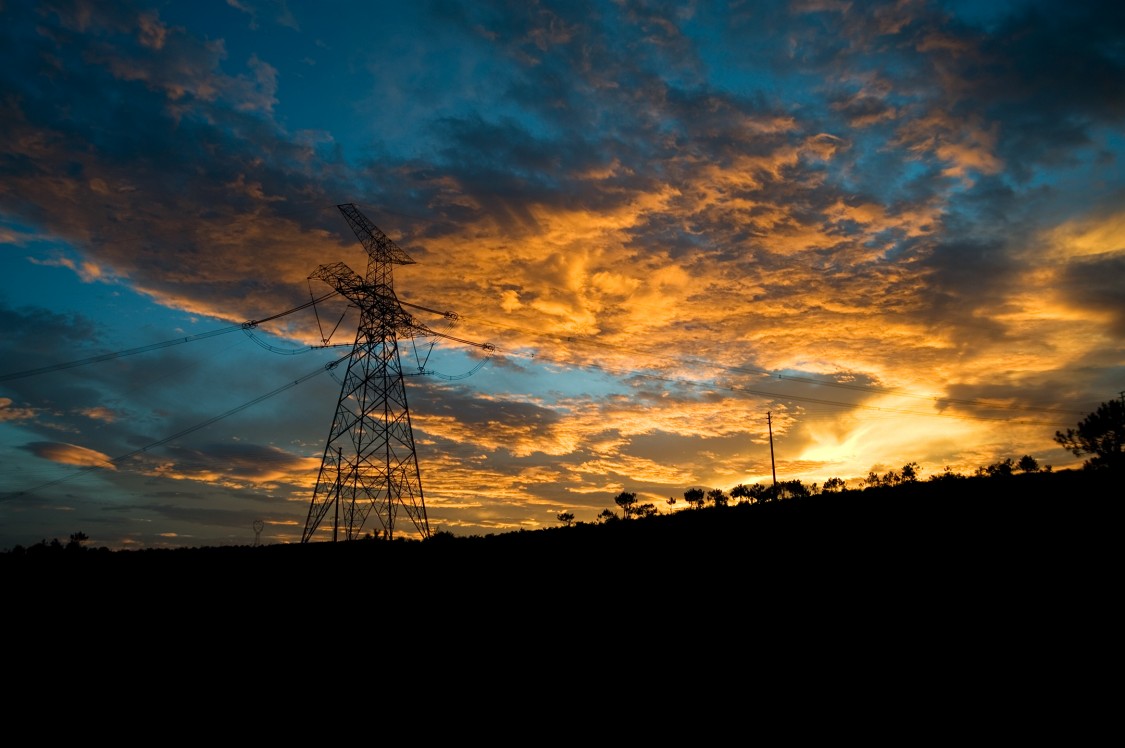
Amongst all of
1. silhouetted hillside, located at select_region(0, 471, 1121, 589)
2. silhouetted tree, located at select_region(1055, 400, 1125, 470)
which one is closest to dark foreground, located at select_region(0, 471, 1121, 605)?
silhouetted hillside, located at select_region(0, 471, 1121, 589)

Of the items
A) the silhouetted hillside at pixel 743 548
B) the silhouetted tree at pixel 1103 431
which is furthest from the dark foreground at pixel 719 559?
the silhouetted tree at pixel 1103 431

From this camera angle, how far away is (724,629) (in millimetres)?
12391

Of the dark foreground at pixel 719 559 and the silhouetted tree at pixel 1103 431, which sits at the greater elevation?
the silhouetted tree at pixel 1103 431

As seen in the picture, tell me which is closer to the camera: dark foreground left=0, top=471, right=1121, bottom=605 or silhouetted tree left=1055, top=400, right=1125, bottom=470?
dark foreground left=0, top=471, right=1121, bottom=605

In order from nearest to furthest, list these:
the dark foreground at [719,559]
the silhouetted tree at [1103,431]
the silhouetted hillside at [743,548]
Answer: the dark foreground at [719,559] < the silhouetted hillside at [743,548] < the silhouetted tree at [1103,431]

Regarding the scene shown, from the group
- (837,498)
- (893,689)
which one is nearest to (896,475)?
(837,498)

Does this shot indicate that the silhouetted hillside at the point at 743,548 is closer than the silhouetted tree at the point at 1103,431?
Yes

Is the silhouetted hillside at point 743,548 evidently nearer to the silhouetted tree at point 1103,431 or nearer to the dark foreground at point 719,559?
the dark foreground at point 719,559

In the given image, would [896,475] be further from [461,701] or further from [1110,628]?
[461,701]

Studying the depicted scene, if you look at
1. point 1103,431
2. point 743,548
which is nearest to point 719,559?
point 743,548

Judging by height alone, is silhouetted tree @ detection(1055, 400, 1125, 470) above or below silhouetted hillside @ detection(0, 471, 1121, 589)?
above

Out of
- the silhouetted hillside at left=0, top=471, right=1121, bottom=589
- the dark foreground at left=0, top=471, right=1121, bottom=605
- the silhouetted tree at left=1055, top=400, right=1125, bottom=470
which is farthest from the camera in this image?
the silhouetted tree at left=1055, top=400, right=1125, bottom=470

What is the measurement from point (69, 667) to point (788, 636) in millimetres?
16647

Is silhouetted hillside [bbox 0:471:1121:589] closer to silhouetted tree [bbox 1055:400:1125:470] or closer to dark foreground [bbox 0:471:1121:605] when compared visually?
dark foreground [bbox 0:471:1121:605]
